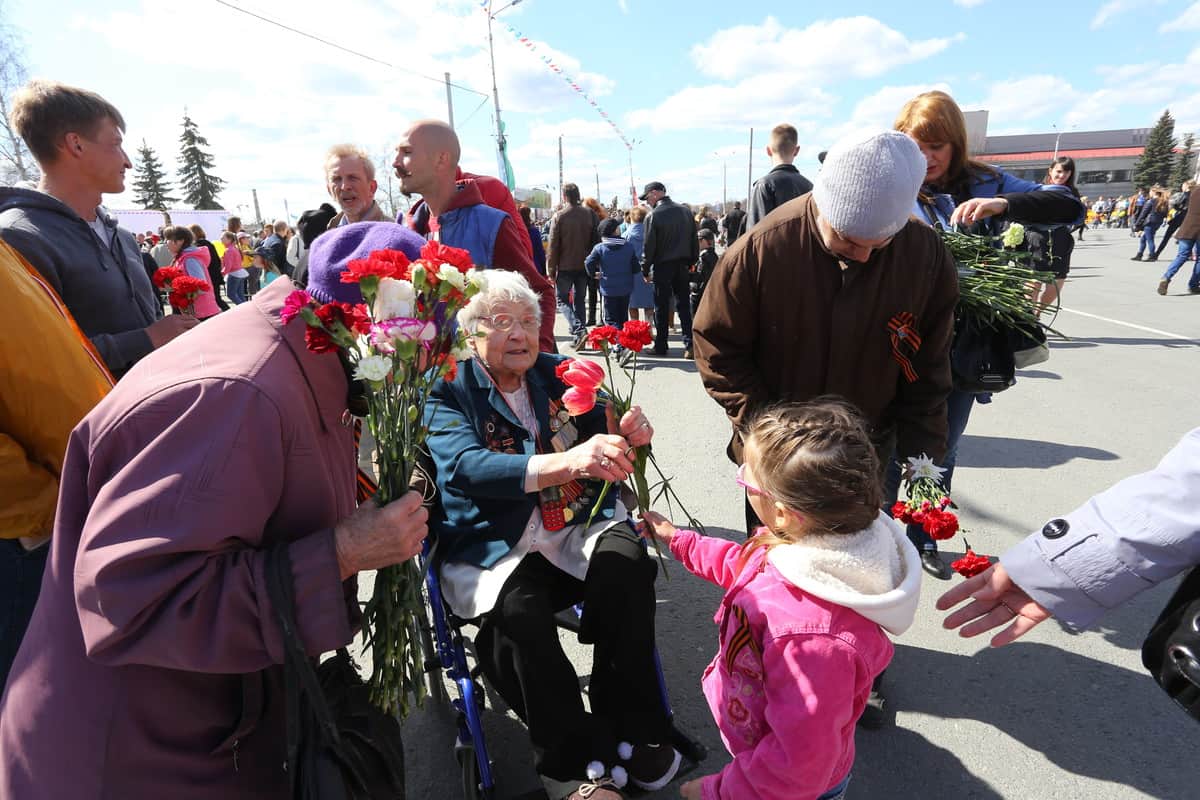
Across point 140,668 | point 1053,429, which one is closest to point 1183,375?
point 1053,429

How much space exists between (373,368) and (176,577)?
0.48 m

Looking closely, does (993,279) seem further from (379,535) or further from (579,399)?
(379,535)

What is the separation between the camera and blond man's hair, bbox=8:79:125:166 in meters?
2.23

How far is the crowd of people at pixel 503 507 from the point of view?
1.13 metres

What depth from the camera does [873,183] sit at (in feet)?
5.44

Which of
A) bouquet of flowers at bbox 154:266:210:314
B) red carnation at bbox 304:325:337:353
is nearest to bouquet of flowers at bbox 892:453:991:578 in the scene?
red carnation at bbox 304:325:337:353

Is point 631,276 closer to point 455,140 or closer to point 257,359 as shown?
point 455,140

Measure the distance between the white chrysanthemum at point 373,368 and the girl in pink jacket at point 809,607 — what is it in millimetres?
863

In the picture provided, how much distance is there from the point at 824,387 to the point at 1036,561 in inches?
34.4

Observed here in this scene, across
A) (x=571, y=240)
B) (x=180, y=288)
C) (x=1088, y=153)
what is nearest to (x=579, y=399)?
(x=180, y=288)

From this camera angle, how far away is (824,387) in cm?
213

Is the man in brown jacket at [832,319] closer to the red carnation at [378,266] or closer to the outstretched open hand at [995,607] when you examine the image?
the outstretched open hand at [995,607]

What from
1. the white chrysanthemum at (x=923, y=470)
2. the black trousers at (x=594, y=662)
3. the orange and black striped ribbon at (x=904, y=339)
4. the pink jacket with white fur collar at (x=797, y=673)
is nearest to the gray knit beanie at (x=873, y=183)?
the orange and black striped ribbon at (x=904, y=339)

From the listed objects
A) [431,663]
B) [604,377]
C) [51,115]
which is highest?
[51,115]
